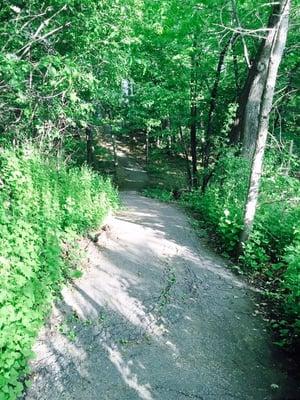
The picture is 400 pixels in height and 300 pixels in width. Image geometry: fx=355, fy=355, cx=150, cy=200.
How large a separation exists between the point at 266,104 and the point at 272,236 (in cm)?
267

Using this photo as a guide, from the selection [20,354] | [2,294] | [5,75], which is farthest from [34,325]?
[5,75]

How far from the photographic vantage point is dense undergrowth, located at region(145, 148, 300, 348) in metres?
5.31

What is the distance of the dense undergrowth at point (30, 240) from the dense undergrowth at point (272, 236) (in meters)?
3.09

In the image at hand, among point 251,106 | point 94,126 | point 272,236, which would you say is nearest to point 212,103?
point 251,106

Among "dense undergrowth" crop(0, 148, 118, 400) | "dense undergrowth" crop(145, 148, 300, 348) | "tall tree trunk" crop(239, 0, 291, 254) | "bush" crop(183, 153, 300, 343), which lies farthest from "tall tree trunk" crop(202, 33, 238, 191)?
"dense undergrowth" crop(0, 148, 118, 400)

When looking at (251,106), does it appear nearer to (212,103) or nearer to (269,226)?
(269,226)

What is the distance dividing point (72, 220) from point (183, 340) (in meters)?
3.06

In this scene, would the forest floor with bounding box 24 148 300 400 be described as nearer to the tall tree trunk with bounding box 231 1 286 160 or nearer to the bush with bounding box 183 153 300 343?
the bush with bounding box 183 153 300 343

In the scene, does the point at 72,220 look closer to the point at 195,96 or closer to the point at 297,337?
the point at 297,337

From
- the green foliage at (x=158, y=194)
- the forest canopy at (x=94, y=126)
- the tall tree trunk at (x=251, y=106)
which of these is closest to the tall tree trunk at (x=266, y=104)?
the forest canopy at (x=94, y=126)

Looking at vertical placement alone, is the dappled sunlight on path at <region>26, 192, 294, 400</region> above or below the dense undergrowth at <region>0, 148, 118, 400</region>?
below

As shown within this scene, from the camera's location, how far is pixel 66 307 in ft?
17.4

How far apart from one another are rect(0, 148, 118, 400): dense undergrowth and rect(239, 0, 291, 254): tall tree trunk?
Result: 11.0ft

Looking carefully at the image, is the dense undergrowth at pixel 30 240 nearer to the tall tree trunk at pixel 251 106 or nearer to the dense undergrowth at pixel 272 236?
the dense undergrowth at pixel 272 236
